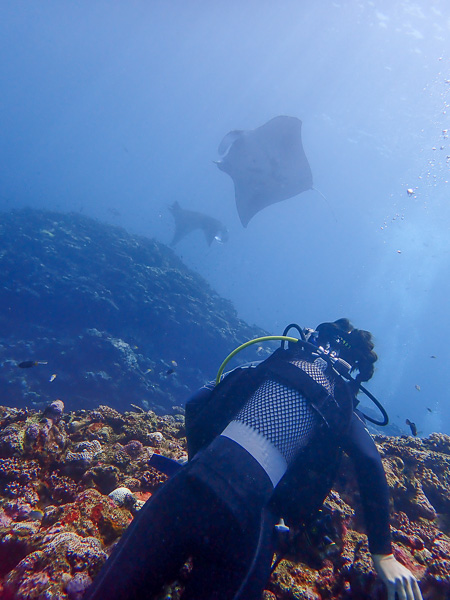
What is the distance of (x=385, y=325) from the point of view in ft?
461

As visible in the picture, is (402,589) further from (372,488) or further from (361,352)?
(361,352)

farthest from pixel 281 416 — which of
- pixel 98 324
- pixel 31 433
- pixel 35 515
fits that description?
pixel 98 324

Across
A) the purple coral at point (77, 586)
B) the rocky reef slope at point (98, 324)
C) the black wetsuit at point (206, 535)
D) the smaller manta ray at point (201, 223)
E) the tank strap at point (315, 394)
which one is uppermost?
the tank strap at point (315, 394)

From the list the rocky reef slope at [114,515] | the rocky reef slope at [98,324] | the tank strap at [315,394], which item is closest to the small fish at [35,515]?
the rocky reef slope at [114,515]

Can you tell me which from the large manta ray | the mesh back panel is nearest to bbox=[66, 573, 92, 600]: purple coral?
the mesh back panel

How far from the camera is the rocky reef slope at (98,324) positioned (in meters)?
12.5

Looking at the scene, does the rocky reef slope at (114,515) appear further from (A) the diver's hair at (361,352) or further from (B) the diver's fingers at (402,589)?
(A) the diver's hair at (361,352)

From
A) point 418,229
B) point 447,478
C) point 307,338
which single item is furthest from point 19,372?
point 418,229

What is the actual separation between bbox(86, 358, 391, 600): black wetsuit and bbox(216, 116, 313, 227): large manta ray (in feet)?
48.5

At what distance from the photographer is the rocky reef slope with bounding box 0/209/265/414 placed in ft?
41.1

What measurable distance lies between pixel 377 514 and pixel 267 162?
15.7 m

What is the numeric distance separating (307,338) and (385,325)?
509 ft

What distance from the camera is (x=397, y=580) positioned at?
2.22m

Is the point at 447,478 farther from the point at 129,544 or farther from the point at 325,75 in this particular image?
the point at 325,75
